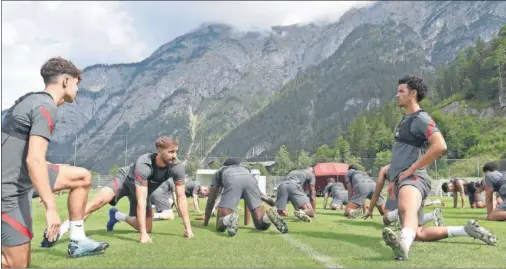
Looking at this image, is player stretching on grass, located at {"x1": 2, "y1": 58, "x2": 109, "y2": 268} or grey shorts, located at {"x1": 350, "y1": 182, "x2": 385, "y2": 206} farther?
grey shorts, located at {"x1": 350, "y1": 182, "x2": 385, "y2": 206}

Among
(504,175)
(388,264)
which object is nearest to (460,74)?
(504,175)

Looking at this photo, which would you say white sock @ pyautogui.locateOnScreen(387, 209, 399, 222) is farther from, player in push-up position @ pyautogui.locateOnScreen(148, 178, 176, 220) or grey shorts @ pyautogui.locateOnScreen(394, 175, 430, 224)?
player in push-up position @ pyautogui.locateOnScreen(148, 178, 176, 220)

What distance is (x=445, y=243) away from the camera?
7.36 metres

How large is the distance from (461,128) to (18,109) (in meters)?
107

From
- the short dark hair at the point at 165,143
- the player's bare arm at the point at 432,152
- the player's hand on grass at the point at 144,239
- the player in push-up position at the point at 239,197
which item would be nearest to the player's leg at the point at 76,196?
the player's hand on grass at the point at 144,239

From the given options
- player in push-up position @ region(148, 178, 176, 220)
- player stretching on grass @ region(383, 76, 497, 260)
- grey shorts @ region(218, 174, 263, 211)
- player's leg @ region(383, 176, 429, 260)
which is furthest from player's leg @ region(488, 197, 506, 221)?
player in push-up position @ region(148, 178, 176, 220)

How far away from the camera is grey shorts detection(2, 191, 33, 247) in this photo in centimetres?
471

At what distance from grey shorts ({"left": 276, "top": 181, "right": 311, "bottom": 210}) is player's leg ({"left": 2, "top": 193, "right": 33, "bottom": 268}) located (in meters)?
9.99

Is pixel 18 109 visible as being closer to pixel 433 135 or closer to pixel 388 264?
pixel 388 264

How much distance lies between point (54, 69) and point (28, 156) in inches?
39.6

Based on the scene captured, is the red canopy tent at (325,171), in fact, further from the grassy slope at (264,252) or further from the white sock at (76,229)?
the white sock at (76,229)

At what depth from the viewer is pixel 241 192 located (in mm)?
10055

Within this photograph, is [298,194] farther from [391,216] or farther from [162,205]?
[391,216]

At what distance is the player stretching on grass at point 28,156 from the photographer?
4.43m
